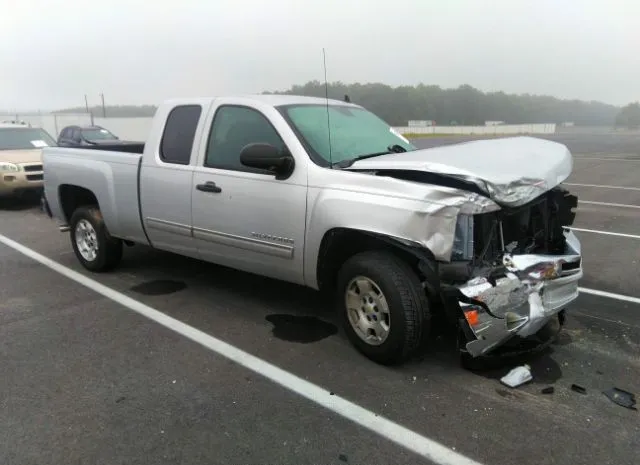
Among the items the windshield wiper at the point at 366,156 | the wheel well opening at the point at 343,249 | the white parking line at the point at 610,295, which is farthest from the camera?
the white parking line at the point at 610,295

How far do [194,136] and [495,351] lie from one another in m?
3.12

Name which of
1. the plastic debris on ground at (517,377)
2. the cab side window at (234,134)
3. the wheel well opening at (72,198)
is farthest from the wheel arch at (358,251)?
the wheel well opening at (72,198)

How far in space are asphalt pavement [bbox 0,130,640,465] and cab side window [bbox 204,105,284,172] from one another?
53.1 inches

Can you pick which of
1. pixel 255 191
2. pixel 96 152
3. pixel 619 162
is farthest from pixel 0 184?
pixel 619 162

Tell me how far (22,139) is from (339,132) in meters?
10.3

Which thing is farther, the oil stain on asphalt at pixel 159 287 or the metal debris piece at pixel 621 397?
the oil stain on asphalt at pixel 159 287

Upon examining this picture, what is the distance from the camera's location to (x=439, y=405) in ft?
10.6

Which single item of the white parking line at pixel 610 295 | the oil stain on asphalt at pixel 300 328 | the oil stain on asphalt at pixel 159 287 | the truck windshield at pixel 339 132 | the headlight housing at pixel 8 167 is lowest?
the white parking line at pixel 610 295

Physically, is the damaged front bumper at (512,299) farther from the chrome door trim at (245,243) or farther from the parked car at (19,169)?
the parked car at (19,169)

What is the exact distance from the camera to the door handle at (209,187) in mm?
4496

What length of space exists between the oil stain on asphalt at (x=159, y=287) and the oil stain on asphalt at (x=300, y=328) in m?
1.31

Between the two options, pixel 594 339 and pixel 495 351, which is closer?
pixel 495 351

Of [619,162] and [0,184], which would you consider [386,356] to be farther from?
[619,162]

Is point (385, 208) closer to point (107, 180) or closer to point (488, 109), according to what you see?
point (107, 180)
